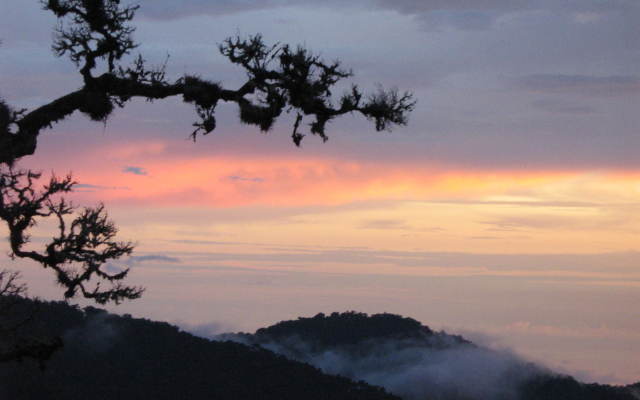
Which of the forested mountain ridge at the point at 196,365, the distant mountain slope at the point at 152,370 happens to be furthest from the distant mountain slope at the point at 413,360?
the distant mountain slope at the point at 152,370

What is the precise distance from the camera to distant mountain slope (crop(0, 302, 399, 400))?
55.1m

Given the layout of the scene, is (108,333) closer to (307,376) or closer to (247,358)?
(247,358)

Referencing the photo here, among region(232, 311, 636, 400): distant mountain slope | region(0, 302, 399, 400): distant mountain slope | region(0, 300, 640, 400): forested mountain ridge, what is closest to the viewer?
region(0, 302, 399, 400): distant mountain slope

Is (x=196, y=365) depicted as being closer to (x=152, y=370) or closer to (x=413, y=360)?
(x=152, y=370)

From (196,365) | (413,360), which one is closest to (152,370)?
(196,365)

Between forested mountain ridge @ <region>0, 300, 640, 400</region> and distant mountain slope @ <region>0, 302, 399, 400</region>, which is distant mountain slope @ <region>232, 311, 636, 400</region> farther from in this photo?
distant mountain slope @ <region>0, 302, 399, 400</region>

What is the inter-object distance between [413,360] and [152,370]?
183 feet

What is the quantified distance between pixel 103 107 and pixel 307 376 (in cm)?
4991

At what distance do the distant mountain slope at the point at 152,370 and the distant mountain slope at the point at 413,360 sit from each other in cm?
1890

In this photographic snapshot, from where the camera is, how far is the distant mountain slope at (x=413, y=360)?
87812 mm

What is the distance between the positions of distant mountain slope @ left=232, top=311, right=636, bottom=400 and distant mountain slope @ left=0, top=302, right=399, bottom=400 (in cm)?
1890

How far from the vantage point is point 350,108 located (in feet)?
46.7

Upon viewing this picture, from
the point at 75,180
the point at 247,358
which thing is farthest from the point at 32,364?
the point at 75,180

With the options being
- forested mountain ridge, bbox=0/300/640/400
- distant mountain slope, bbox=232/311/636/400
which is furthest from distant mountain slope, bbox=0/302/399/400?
distant mountain slope, bbox=232/311/636/400
